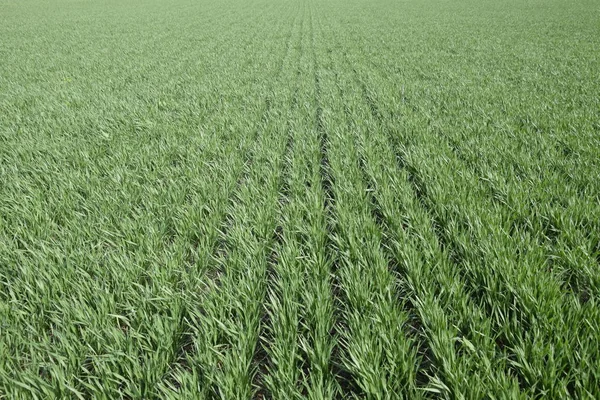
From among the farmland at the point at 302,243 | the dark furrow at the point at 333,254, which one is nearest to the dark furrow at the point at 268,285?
the farmland at the point at 302,243

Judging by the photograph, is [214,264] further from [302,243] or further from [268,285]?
[302,243]

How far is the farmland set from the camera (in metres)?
1.69

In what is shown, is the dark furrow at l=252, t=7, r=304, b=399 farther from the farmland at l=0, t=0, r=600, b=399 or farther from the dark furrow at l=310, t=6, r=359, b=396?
the dark furrow at l=310, t=6, r=359, b=396

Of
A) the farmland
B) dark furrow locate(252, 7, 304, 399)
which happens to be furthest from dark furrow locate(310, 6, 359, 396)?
dark furrow locate(252, 7, 304, 399)

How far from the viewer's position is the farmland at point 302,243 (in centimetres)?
169

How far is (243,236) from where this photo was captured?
9.16 feet

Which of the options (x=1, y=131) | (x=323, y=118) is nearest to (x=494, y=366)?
(x=323, y=118)

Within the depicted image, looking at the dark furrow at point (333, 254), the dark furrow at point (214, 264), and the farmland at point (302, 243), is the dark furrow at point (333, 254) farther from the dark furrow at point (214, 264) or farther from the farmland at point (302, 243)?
the dark furrow at point (214, 264)

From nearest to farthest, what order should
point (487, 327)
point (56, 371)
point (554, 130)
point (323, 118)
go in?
point (56, 371), point (487, 327), point (554, 130), point (323, 118)

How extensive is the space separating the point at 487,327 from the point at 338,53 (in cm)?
1219

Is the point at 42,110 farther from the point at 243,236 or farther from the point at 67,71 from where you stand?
the point at 243,236

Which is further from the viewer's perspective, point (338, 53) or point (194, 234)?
point (338, 53)

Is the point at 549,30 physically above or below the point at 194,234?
above

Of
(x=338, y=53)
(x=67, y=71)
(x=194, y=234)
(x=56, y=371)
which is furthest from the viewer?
(x=338, y=53)
